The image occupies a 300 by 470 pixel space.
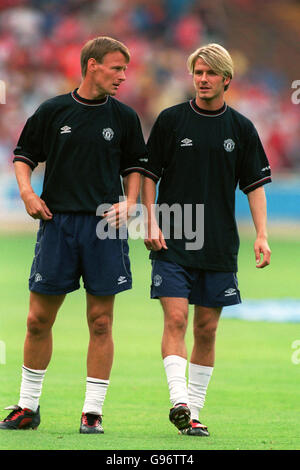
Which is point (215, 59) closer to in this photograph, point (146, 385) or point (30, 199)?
point (30, 199)

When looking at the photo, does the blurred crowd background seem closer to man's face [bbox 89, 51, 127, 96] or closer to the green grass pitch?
the green grass pitch

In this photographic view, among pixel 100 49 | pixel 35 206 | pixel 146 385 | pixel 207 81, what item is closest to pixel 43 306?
pixel 35 206

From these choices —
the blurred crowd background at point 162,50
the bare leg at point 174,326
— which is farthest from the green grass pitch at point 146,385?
the blurred crowd background at point 162,50

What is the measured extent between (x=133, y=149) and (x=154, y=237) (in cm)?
52

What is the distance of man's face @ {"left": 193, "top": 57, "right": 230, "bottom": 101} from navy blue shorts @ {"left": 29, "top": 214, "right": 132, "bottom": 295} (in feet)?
3.16

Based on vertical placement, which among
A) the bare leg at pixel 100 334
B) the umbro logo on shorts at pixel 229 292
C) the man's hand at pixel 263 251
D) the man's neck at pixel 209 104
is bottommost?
the bare leg at pixel 100 334

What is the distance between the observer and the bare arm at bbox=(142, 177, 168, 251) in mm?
5352

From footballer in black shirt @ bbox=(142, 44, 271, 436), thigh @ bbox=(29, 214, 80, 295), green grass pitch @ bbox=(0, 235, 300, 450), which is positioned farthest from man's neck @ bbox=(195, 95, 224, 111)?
green grass pitch @ bbox=(0, 235, 300, 450)

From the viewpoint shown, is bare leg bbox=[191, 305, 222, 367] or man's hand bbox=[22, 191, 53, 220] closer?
man's hand bbox=[22, 191, 53, 220]

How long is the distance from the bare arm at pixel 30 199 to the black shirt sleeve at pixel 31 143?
6 centimetres

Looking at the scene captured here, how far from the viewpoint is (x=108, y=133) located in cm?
527

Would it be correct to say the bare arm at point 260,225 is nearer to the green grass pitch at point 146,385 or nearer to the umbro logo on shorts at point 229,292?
the umbro logo on shorts at point 229,292

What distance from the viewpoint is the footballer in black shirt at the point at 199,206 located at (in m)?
5.37

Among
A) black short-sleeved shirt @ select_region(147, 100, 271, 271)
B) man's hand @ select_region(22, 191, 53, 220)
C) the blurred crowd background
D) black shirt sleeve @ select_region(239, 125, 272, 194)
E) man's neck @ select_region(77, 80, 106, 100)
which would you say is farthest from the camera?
the blurred crowd background
